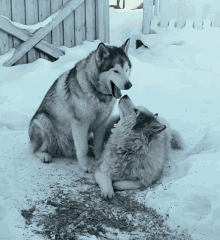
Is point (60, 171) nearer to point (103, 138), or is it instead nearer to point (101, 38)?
point (103, 138)

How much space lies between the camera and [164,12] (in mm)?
8375

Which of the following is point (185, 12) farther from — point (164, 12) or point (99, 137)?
point (99, 137)

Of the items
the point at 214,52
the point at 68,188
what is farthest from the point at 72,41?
the point at 68,188

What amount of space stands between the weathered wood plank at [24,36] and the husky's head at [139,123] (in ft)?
13.1

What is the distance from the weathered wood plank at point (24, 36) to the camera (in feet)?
20.4

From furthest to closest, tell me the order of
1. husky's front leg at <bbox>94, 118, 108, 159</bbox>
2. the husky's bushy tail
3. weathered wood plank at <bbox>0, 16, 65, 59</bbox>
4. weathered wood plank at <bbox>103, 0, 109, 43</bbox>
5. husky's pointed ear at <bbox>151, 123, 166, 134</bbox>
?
weathered wood plank at <bbox>103, 0, 109, 43</bbox>
weathered wood plank at <bbox>0, 16, 65, 59</bbox>
the husky's bushy tail
husky's front leg at <bbox>94, 118, 108, 159</bbox>
husky's pointed ear at <bbox>151, 123, 166, 134</bbox>

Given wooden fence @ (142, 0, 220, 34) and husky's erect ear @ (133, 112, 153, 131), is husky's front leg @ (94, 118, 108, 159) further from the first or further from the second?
wooden fence @ (142, 0, 220, 34)

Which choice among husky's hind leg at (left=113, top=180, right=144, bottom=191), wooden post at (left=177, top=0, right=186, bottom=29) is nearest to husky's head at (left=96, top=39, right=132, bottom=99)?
husky's hind leg at (left=113, top=180, right=144, bottom=191)

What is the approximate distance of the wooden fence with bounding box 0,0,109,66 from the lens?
638 cm

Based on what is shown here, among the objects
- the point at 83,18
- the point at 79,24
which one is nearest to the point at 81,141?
the point at 79,24

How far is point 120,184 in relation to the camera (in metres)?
3.14

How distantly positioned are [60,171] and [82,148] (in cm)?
39

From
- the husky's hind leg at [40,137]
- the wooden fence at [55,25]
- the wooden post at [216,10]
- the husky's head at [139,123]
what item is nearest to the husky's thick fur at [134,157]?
the husky's head at [139,123]

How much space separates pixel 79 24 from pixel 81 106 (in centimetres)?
435
